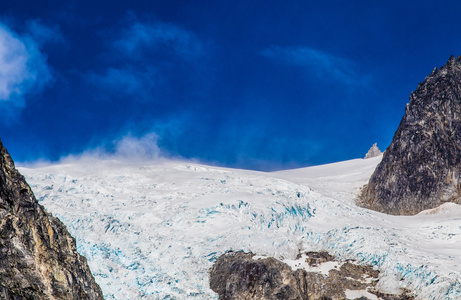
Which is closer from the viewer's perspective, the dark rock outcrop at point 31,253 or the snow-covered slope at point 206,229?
the dark rock outcrop at point 31,253

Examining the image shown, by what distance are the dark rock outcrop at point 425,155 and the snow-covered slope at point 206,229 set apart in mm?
6694

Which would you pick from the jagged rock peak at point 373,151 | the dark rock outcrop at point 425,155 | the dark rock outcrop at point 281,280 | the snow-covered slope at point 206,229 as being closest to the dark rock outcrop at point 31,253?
the snow-covered slope at point 206,229

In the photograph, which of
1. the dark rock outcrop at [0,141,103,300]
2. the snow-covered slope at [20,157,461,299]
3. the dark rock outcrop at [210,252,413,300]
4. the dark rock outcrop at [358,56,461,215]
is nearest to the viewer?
the dark rock outcrop at [0,141,103,300]

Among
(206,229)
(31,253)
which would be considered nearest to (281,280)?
(206,229)

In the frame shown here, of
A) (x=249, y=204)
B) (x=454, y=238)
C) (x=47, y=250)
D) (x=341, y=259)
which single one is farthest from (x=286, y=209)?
(x=47, y=250)

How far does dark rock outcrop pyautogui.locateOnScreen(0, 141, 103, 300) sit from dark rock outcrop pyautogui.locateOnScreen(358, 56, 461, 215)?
4653 centimetres

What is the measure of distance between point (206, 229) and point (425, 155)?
34766mm

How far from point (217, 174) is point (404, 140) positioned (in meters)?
26.5

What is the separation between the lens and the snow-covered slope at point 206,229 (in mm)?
35531

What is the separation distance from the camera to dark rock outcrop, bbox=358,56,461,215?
6024 cm

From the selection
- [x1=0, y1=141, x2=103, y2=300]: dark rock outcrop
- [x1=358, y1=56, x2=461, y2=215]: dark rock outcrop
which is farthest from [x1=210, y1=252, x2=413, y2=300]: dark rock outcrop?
[x1=358, y1=56, x2=461, y2=215]: dark rock outcrop

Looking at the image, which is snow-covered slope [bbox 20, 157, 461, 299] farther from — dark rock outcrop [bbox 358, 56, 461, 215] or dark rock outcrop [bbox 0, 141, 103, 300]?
dark rock outcrop [bbox 0, 141, 103, 300]

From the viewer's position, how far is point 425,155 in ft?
207

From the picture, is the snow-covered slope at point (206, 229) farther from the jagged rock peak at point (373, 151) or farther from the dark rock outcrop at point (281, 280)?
the jagged rock peak at point (373, 151)
